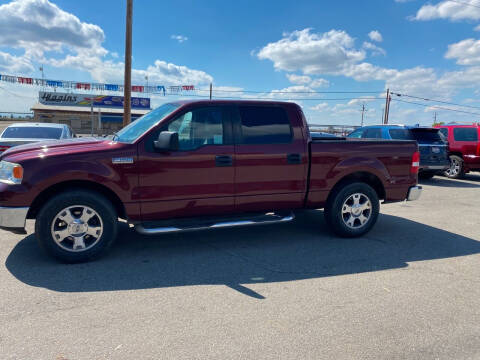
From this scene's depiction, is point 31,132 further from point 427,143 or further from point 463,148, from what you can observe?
point 463,148

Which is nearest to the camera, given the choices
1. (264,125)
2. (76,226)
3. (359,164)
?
(76,226)

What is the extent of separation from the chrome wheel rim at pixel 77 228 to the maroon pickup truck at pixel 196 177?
11 millimetres

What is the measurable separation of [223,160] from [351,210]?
2.10 meters

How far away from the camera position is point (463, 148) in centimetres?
1264

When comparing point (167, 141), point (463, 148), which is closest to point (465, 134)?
point (463, 148)

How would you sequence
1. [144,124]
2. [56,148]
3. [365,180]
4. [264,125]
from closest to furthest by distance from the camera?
[56,148], [144,124], [264,125], [365,180]

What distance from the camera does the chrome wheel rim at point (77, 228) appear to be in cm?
396

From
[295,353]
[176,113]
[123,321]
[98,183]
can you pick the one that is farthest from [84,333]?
[176,113]

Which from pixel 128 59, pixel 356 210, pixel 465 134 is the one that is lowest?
pixel 356 210

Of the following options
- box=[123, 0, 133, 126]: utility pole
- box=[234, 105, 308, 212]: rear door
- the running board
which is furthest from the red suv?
box=[123, 0, 133, 126]: utility pole

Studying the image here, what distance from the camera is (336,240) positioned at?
5.21 m

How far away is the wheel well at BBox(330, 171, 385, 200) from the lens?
5301 mm

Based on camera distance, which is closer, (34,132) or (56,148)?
(56,148)

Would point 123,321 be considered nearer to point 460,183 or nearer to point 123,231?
point 123,231
